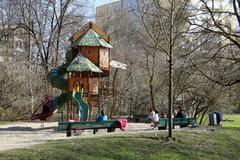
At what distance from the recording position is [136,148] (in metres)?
15.0

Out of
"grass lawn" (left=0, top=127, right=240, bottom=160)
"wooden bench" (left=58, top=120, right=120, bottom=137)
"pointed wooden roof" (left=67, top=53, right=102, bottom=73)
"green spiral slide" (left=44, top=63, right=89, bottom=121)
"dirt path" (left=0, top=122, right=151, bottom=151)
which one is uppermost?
"pointed wooden roof" (left=67, top=53, right=102, bottom=73)

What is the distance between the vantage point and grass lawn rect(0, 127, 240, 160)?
1259cm

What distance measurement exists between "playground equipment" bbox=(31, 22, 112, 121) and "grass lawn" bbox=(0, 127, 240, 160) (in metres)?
5.59

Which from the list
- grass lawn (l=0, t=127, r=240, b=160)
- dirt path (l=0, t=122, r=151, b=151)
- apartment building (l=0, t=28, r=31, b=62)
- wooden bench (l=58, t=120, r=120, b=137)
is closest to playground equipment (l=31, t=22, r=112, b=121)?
dirt path (l=0, t=122, r=151, b=151)

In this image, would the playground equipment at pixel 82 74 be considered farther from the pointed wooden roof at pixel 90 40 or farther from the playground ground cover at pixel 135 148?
the playground ground cover at pixel 135 148

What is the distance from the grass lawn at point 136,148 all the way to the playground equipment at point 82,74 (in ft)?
18.3

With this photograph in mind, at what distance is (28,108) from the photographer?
35.0 m

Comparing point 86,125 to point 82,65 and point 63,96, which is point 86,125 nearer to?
point 82,65

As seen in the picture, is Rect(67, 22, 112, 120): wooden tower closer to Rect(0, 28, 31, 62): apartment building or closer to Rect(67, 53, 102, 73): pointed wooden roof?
Rect(67, 53, 102, 73): pointed wooden roof

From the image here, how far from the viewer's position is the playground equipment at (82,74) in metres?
22.1

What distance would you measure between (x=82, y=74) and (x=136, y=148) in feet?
32.1

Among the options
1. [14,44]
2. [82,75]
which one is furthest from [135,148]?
[14,44]

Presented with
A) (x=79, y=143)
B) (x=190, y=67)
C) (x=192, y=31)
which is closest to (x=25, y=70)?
(x=190, y=67)

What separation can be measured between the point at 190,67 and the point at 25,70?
43.3 ft
